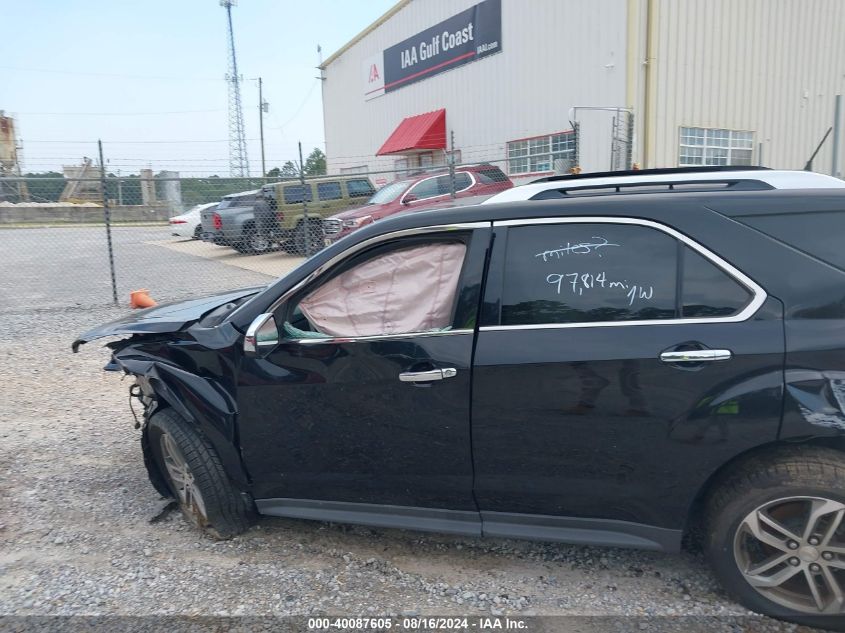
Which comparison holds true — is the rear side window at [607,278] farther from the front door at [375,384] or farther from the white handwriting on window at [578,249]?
the front door at [375,384]

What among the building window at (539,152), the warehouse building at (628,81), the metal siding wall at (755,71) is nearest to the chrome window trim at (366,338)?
the warehouse building at (628,81)

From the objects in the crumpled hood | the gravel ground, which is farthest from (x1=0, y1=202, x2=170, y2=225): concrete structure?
the gravel ground

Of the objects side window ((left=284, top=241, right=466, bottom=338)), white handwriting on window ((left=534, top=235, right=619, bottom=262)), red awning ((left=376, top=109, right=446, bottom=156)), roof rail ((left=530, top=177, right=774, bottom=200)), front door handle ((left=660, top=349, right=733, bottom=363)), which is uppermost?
red awning ((left=376, top=109, right=446, bottom=156))

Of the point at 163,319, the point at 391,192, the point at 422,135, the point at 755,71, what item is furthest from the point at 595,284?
the point at 422,135

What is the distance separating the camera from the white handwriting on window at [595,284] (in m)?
2.61

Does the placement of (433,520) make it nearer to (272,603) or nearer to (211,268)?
(272,603)

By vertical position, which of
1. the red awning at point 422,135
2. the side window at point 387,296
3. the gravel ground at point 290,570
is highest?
the red awning at point 422,135

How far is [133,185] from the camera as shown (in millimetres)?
11031

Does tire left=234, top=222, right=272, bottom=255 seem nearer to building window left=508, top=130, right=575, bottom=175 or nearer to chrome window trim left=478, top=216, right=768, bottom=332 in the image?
building window left=508, top=130, right=575, bottom=175

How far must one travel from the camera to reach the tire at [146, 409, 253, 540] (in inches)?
126

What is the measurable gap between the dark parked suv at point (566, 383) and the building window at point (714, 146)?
43.3ft

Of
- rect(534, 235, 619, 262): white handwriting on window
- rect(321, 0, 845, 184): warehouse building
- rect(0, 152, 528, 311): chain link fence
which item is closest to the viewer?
rect(534, 235, 619, 262): white handwriting on window

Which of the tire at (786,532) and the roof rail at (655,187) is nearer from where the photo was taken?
the tire at (786,532)

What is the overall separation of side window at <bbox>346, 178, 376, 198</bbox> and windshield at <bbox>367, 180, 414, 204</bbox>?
166 cm
